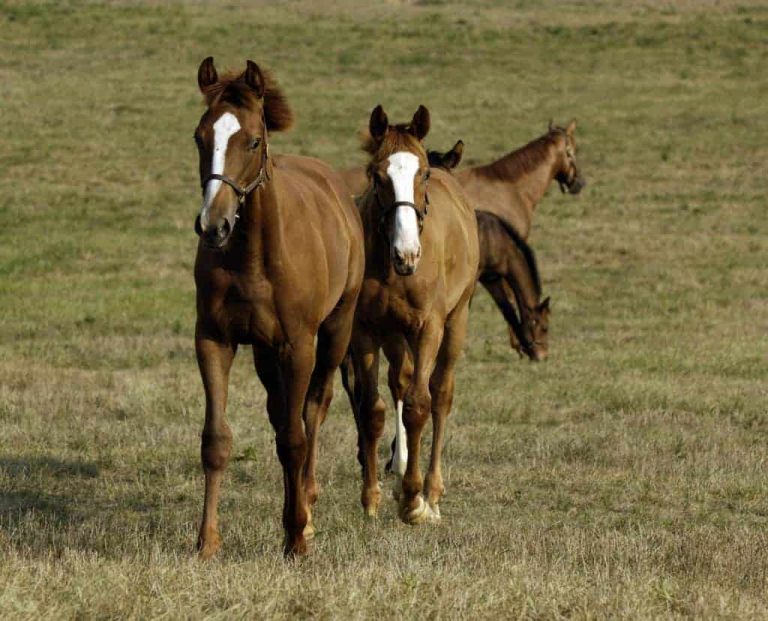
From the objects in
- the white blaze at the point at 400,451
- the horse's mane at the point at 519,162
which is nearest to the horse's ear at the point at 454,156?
the white blaze at the point at 400,451

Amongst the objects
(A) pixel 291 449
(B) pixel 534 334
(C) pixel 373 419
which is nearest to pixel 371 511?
(C) pixel 373 419

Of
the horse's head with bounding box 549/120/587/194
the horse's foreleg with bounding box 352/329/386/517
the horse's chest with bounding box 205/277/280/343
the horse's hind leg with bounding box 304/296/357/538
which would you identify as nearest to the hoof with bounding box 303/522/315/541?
the horse's hind leg with bounding box 304/296/357/538

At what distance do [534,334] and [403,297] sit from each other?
7047mm

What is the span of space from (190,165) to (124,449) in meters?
21.2

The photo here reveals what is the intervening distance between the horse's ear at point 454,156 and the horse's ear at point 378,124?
163cm

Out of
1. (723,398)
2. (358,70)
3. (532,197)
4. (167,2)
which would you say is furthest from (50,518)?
(167,2)

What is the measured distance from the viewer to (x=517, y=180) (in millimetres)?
16469

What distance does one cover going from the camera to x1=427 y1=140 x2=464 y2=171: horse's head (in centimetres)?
961

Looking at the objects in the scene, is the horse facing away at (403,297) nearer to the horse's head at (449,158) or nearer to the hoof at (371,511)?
the hoof at (371,511)

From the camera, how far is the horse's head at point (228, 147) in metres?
5.85

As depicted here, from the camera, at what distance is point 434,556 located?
6.34 m

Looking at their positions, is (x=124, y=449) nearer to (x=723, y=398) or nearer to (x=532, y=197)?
(x=723, y=398)

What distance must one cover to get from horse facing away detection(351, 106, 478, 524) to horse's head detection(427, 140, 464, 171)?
3.84 ft

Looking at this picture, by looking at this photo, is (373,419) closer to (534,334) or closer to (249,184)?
(249,184)
